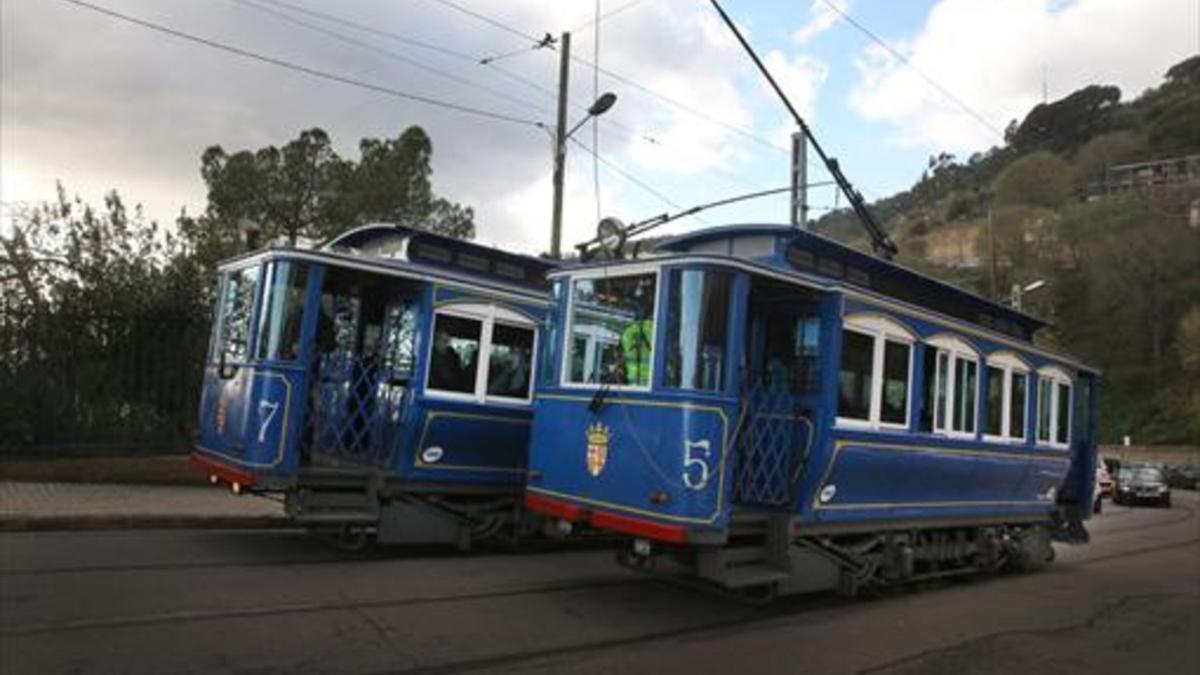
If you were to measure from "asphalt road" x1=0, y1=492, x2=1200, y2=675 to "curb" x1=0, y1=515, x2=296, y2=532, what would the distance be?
0.34 metres

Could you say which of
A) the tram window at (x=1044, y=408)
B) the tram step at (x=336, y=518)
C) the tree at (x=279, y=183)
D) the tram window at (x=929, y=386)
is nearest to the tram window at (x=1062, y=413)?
the tram window at (x=1044, y=408)

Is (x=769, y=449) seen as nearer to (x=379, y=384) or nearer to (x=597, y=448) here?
(x=597, y=448)

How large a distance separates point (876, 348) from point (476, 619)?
4.74 m

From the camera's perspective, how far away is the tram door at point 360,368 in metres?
11.6

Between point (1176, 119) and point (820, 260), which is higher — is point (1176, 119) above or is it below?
above

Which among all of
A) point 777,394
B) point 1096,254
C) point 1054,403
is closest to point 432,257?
point 777,394

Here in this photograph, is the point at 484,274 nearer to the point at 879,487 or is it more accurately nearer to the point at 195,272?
the point at 879,487

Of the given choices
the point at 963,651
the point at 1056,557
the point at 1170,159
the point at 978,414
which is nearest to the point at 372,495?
the point at 963,651

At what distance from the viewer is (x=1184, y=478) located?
59094mm

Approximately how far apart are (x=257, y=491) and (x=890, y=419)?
6415 mm

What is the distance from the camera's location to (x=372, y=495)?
37.7ft

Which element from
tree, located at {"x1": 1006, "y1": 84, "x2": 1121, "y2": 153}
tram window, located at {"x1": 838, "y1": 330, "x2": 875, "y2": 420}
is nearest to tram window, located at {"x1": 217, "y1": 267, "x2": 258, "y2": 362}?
tram window, located at {"x1": 838, "y1": 330, "x2": 875, "y2": 420}

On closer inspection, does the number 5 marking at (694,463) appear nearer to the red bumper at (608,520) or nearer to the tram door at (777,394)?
the red bumper at (608,520)

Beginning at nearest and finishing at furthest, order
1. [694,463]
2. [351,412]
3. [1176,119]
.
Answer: [694,463] < [351,412] < [1176,119]
